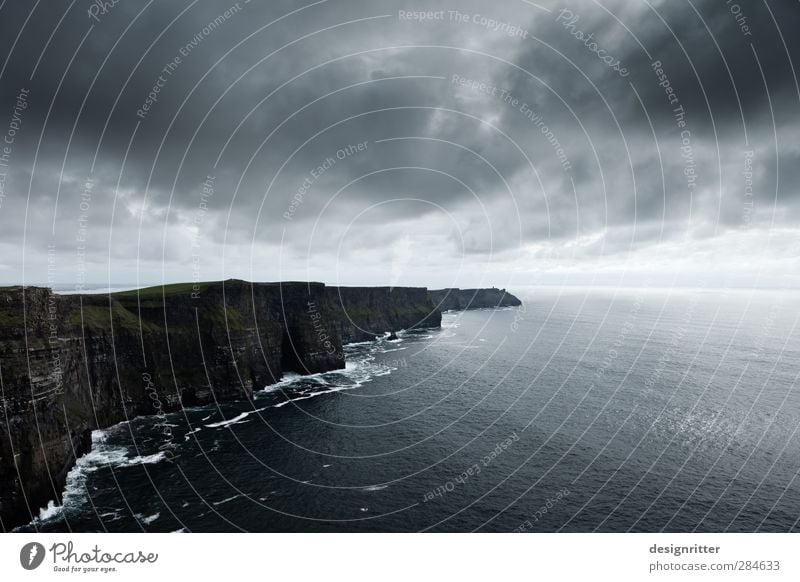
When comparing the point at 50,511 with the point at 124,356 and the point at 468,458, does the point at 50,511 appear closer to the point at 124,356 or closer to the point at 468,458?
the point at 124,356

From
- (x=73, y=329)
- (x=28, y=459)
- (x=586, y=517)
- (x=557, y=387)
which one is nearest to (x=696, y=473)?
(x=586, y=517)

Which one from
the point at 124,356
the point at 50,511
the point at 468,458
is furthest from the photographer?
the point at 124,356

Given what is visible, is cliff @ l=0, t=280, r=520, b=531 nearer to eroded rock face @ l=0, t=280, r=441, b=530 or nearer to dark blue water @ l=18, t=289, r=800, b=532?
eroded rock face @ l=0, t=280, r=441, b=530

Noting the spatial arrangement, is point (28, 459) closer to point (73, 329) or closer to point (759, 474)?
point (73, 329)
